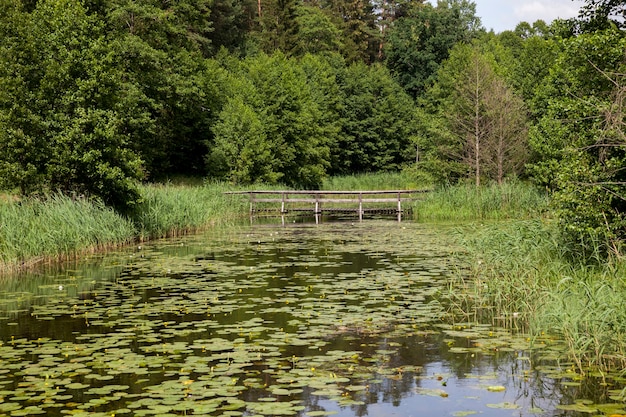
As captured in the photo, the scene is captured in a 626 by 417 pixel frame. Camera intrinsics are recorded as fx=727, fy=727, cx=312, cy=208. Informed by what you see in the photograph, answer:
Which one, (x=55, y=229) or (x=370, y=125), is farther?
(x=370, y=125)

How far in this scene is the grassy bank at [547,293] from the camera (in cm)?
913

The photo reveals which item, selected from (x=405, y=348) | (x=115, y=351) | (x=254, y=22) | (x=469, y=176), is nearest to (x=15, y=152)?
(x=115, y=351)

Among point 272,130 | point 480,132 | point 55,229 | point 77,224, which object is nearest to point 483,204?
point 480,132

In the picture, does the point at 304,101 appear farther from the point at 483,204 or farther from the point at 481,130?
the point at 483,204

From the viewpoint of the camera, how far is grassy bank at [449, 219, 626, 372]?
9133mm

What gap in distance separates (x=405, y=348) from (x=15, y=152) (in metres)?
15.8

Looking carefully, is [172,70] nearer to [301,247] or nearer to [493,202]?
[493,202]

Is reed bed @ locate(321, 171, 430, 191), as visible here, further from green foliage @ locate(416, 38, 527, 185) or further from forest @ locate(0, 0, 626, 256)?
green foliage @ locate(416, 38, 527, 185)

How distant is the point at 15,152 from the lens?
21.5 m

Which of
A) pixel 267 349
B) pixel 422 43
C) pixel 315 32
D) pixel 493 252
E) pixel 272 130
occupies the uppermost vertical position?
pixel 315 32

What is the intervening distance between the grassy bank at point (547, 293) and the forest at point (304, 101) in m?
0.66

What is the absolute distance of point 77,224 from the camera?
2002 centimetres

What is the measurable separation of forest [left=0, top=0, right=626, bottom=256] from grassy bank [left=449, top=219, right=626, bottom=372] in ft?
2.16

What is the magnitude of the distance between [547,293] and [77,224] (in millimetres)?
13687
